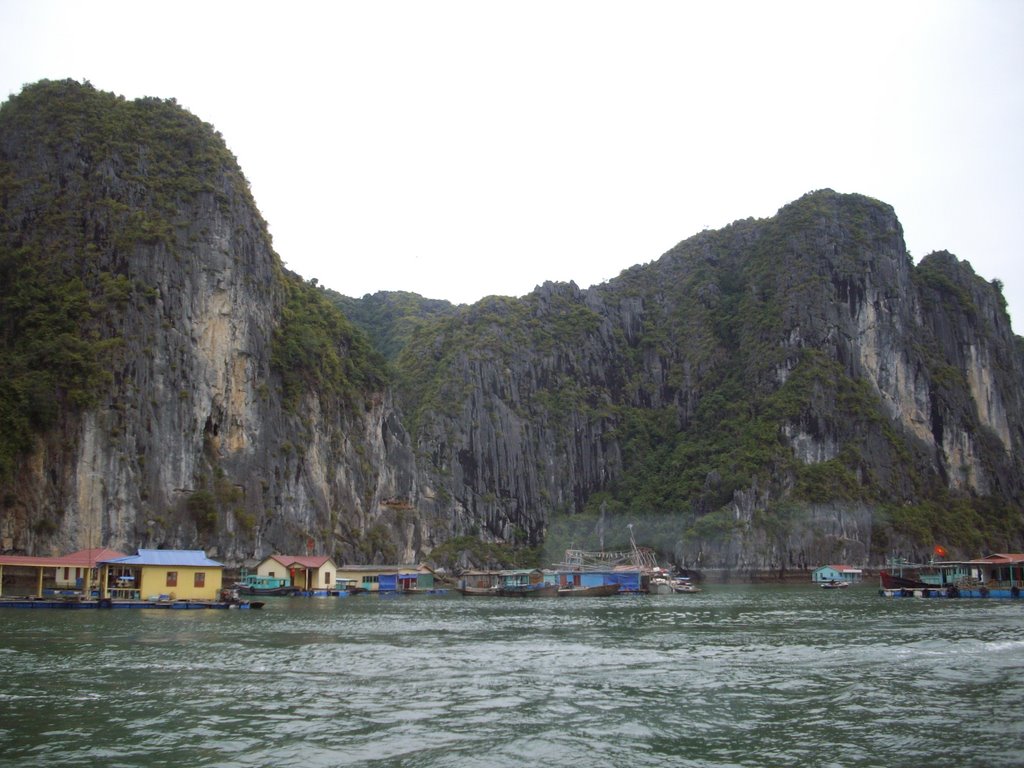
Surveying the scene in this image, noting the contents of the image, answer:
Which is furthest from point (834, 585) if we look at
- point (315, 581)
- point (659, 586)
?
point (315, 581)

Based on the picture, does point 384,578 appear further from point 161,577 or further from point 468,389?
point 468,389

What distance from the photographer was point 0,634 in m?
36.7

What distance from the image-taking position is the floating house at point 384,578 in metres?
94.8

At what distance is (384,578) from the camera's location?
95.1m

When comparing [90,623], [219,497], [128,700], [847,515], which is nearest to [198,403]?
[219,497]

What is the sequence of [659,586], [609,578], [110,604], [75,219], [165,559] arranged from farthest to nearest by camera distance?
[659,586] < [609,578] < [75,219] < [165,559] < [110,604]

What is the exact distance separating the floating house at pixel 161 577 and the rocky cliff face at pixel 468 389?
13.3m

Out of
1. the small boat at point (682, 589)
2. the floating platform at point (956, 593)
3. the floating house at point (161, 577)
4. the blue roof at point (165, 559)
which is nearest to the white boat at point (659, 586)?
the small boat at point (682, 589)

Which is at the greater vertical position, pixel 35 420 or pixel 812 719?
pixel 35 420

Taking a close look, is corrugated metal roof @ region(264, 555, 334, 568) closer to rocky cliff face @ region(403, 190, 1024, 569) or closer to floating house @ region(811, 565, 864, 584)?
rocky cliff face @ region(403, 190, 1024, 569)

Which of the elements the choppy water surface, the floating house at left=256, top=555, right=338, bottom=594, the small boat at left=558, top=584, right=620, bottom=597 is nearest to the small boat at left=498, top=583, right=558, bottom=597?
the small boat at left=558, top=584, right=620, bottom=597

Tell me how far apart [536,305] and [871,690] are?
15368 centimetres

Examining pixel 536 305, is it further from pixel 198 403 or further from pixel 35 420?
pixel 35 420

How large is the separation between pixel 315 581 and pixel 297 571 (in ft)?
6.29
